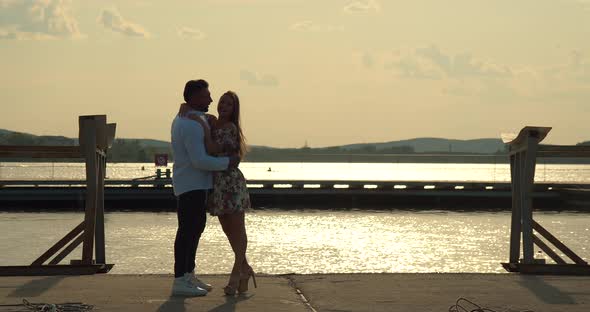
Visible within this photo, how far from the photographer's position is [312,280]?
9.64 m

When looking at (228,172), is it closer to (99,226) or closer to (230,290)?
(230,290)

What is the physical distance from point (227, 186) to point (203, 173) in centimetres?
23

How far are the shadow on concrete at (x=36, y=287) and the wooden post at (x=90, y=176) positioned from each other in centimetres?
96

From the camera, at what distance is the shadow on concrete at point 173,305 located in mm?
7875

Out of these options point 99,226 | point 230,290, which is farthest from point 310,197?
point 230,290

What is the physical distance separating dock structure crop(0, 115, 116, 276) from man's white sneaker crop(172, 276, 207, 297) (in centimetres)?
199

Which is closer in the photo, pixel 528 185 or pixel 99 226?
→ pixel 99 226

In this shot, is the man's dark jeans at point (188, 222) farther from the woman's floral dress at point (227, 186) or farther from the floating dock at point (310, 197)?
the floating dock at point (310, 197)

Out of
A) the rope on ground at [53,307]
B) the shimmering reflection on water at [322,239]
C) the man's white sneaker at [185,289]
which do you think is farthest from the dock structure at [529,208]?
the shimmering reflection on water at [322,239]

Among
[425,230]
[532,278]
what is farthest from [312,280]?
[425,230]

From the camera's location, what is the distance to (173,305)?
8094 mm

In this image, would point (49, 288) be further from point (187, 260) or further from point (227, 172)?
point (227, 172)

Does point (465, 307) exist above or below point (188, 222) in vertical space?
below

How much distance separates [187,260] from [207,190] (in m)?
0.63
